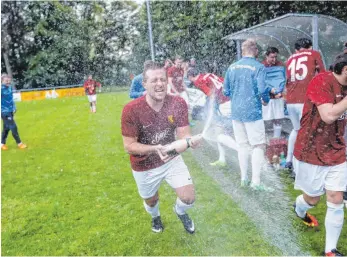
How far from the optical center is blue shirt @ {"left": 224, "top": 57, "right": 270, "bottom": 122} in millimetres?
4379

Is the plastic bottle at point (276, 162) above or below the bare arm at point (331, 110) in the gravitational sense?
below

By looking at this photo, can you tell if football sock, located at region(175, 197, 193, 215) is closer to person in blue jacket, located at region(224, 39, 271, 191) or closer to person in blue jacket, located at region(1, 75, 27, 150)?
person in blue jacket, located at region(224, 39, 271, 191)

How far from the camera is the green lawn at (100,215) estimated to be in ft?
12.0

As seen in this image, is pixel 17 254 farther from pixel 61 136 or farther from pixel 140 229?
pixel 61 136

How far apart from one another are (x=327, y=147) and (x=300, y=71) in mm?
2290

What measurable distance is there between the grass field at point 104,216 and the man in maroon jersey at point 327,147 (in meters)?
0.53

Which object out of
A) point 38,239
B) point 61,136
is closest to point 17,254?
point 38,239

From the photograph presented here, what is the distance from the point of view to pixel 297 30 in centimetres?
796

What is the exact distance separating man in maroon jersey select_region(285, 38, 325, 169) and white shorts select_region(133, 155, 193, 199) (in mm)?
2444

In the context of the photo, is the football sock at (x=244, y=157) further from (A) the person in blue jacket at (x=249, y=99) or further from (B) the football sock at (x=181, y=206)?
(B) the football sock at (x=181, y=206)

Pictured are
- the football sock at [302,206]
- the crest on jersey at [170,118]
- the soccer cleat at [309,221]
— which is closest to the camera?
the crest on jersey at [170,118]

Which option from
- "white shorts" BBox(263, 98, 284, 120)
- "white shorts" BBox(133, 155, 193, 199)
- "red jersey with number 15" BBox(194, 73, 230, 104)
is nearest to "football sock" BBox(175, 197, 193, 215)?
"white shorts" BBox(133, 155, 193, 199)

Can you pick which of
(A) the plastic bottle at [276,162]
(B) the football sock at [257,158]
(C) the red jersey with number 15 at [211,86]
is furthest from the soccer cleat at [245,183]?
(C) the red jersey with number 15 at [211,86]

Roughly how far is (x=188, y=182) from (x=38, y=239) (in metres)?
1.88
